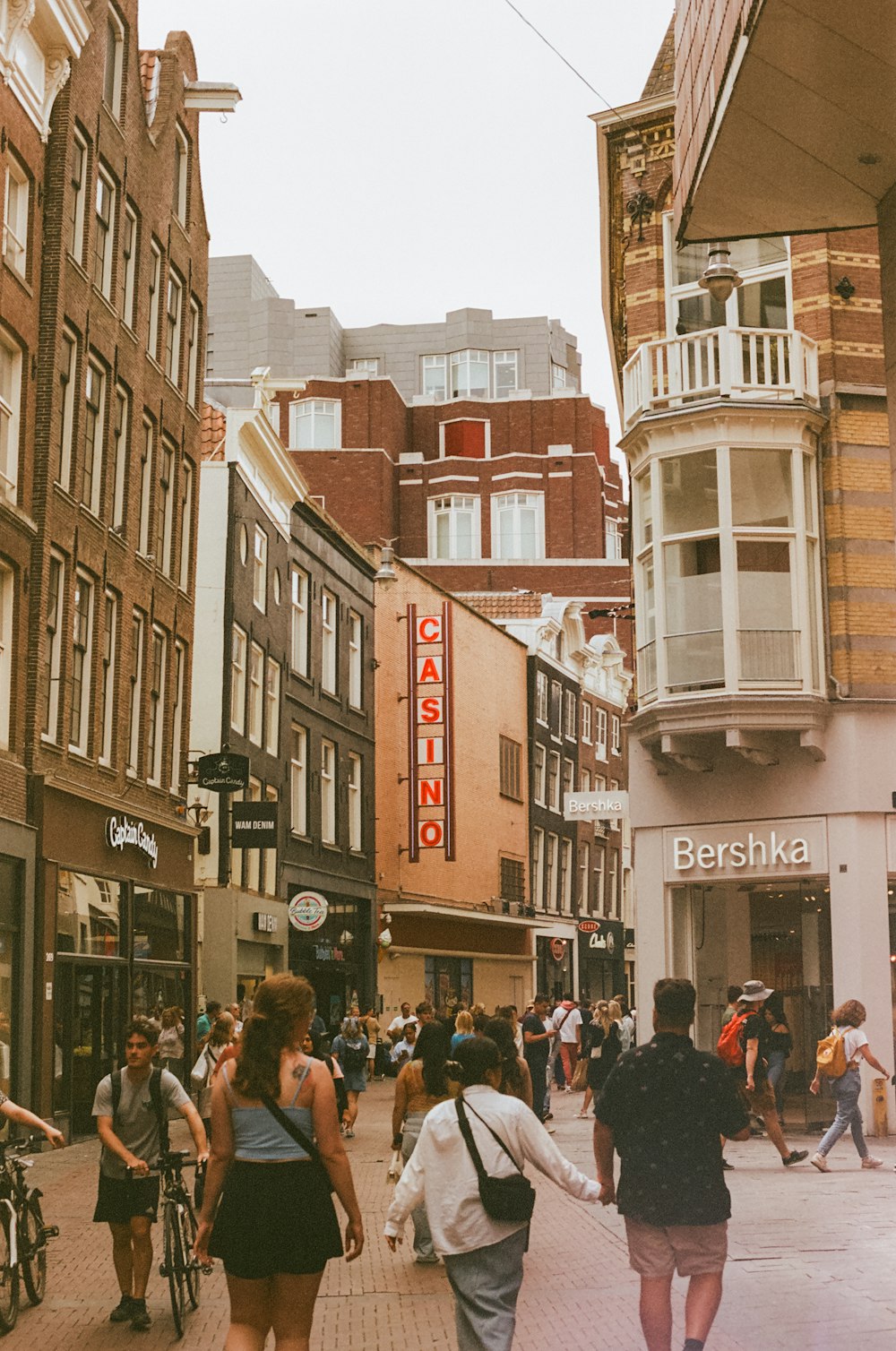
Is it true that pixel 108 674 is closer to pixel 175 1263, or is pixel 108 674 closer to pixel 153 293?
pixel 153 293

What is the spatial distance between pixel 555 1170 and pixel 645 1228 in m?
0.86

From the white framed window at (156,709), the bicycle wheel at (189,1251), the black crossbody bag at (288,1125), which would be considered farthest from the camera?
the white framed window at (156,709)

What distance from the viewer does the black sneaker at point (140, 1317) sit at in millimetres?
10055

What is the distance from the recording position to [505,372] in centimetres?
7625

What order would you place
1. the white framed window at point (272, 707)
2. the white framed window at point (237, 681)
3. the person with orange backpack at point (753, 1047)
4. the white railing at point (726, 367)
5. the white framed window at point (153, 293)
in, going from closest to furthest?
the person with orange backpack at point (753, 1047) → the white railing at point (726, 367) → the white framed window at point (153, 293) → the white framed window at point (237, 681) → the white framed window at point (272, 707)

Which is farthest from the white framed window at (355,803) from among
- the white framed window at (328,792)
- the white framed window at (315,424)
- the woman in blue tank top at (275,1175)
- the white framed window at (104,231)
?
the woman in blue tank top at (275,1175)

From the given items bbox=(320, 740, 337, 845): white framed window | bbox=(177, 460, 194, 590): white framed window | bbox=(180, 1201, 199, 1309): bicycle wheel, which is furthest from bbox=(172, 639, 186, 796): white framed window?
bbox=(180, 1201, 199, 1309): bicycle wheel

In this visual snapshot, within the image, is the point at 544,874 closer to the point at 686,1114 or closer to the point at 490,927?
the point at 490,927

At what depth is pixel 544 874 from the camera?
6225cm

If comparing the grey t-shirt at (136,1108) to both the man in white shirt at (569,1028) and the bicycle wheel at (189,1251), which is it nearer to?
the bicycle wheel at (189,1251)

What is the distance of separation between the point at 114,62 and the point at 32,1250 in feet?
72.6

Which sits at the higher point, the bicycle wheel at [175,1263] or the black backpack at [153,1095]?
the black backpack at [153,1095]

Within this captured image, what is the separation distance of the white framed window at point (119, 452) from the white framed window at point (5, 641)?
4573mm

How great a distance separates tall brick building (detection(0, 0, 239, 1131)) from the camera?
2297cm
